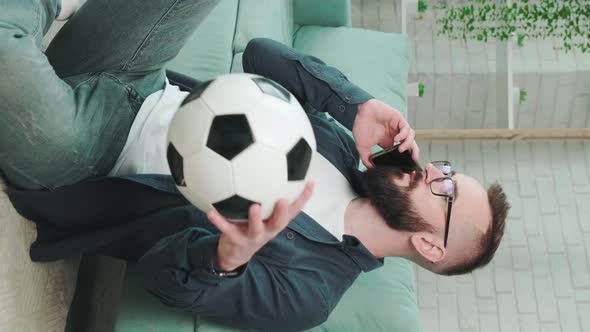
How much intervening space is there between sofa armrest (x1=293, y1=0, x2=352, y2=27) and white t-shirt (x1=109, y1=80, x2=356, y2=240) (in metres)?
0.82

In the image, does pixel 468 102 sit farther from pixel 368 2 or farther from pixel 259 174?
pixel 259 174

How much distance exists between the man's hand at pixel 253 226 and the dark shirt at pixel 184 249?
0.14 metres

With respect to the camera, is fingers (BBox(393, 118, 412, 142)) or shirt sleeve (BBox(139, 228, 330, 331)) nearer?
shirt sleeve (BBox(139, 228, 330, 331))

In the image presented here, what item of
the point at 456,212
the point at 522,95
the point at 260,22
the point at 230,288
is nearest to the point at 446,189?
the point at 456,212

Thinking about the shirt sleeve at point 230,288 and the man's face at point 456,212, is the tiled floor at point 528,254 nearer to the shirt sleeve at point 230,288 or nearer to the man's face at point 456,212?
the man's face at point 456,212

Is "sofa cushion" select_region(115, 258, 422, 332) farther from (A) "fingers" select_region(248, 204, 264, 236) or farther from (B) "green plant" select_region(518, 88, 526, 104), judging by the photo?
(B) "green plant" select_region(518, 88, 526, 104)

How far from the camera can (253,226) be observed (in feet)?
3.12

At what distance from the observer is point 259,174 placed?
96cm

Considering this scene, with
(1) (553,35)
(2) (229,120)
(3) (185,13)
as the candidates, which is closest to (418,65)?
(1) (553,35)

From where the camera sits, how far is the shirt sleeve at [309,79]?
1.49m

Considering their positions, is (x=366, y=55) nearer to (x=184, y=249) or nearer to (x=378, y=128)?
(x=378, y=128)

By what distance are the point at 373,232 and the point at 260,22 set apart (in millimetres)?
794

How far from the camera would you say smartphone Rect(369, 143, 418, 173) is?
56.5 inches

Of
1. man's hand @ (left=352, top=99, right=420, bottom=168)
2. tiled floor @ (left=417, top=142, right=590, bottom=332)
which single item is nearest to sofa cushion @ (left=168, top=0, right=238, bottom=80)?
man's hand @ (left=352, top=99, right=420, bottom=168)
